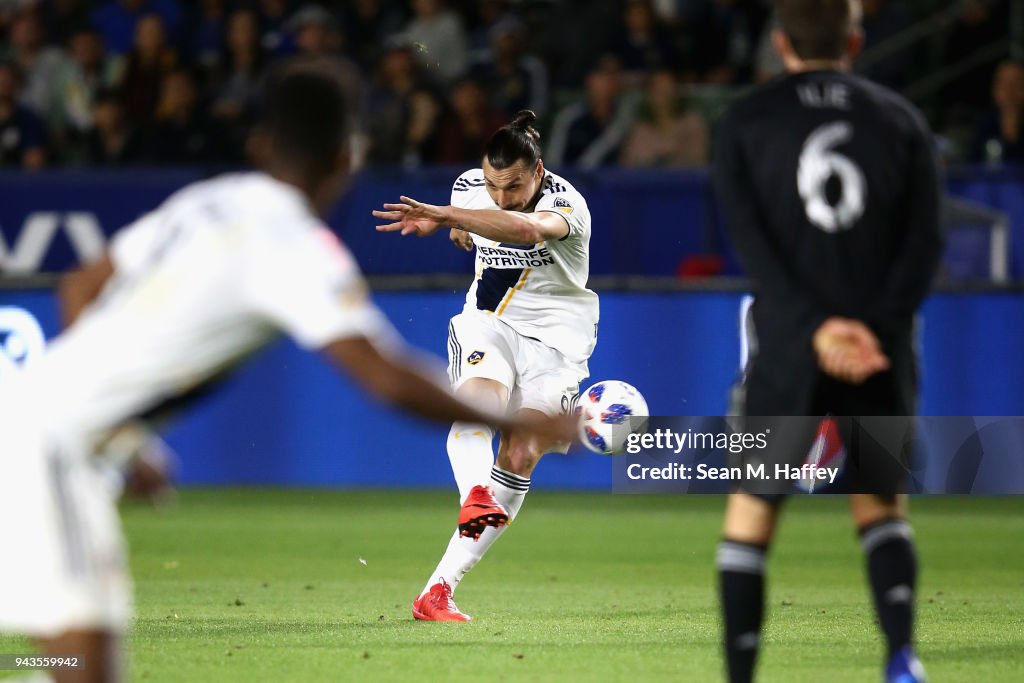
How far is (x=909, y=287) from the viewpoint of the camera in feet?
15.1

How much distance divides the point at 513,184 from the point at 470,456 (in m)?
1.31

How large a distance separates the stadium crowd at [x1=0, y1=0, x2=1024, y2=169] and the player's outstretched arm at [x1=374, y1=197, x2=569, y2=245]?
6.95 metres

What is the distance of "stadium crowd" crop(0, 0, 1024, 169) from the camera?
48.1 feet

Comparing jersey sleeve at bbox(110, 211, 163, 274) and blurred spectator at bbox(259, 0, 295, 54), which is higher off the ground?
blurred spectator at bbox(259, 0, 295, 54)

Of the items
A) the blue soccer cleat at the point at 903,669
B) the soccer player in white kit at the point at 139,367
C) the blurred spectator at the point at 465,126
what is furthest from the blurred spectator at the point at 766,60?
the soccer player in white kit at the point at 139,367

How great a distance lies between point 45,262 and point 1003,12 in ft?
30.2

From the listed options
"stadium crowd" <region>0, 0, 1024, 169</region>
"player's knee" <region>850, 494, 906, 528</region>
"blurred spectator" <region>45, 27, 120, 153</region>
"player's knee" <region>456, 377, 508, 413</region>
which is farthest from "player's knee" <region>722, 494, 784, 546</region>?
"blurred spectator" <region>45, 27, 120, 153</region>

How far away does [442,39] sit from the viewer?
15.6 metres

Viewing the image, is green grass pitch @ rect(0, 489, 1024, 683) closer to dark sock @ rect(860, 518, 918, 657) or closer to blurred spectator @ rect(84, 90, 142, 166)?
dark sock @ rect(860, 518, 918, 657)

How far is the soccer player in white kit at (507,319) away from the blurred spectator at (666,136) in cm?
651

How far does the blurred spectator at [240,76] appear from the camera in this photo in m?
15.2

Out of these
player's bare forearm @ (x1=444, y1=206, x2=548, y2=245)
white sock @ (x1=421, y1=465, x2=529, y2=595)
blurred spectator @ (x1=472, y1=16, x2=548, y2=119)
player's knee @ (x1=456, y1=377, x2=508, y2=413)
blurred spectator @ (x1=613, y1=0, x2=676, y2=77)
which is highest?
blurred spectator @ (x1=613, y1=0, x2=676, y2=77)

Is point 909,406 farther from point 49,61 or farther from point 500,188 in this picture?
point 49,61

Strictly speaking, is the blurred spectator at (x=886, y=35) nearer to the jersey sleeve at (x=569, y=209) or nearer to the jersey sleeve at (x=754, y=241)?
the jersey sleeve at (x=569, y=209)
